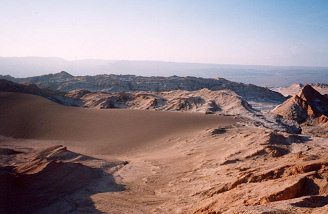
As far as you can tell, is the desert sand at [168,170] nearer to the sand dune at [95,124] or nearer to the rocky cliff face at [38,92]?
the sand dune at [95,124]

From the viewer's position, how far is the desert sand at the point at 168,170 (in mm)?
8672

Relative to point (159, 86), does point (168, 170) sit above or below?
below

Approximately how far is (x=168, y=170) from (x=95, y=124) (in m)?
11.7

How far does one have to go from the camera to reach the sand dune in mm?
21641

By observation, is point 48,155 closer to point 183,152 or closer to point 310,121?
point 183,152

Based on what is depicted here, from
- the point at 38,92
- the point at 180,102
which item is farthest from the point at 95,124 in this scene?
the point at 38,92

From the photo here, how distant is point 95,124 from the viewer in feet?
83.1

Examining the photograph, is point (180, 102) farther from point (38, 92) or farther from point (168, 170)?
point (168, 170)

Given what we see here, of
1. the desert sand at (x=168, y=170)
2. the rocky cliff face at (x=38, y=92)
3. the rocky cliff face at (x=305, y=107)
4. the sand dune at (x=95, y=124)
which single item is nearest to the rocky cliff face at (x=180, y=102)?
the rocky cliff face at (x=38, y=92)

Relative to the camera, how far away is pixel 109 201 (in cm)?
1165

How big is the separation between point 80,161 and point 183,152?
15.5 ft

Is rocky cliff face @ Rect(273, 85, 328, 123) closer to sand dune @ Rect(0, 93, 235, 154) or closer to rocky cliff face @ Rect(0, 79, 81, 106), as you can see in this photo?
sand dune @ Rect(0, 93, 235, 154)

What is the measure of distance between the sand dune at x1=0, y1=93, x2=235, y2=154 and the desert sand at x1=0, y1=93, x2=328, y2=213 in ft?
0.38

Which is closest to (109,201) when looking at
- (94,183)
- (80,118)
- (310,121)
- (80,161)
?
(94,183)
